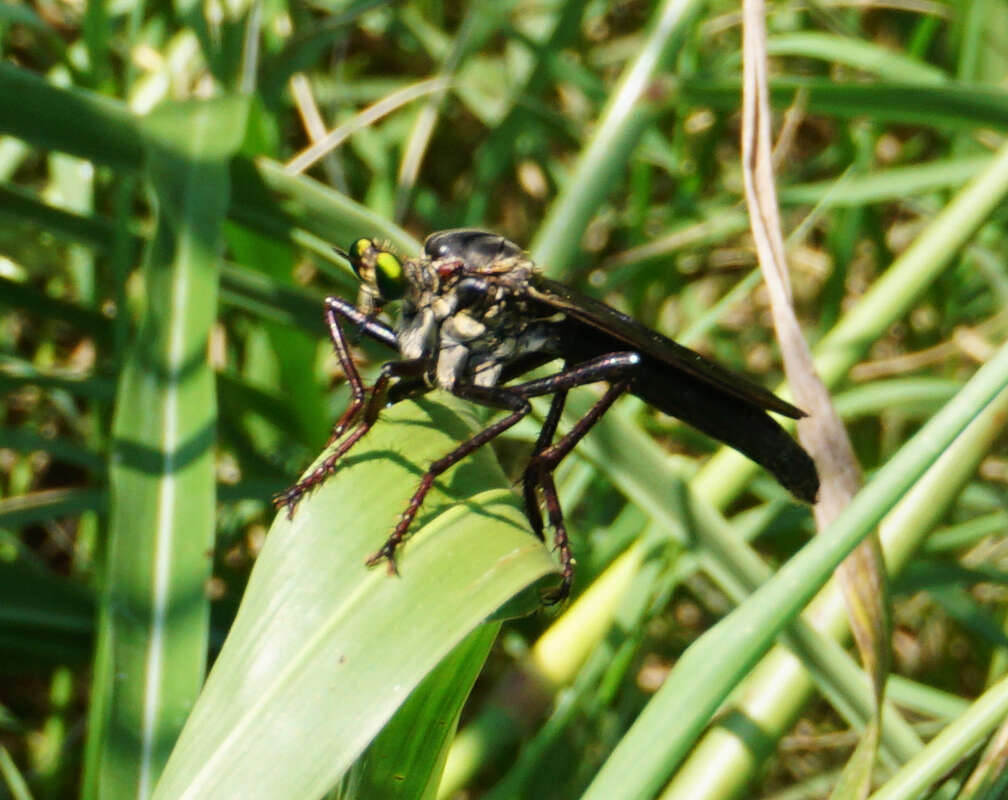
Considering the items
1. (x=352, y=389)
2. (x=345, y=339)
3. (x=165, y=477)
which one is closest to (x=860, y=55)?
(x=345, y=339)

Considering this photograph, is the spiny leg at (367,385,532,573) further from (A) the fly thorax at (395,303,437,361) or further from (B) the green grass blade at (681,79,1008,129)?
(B) the green grass blade at (681,79,1008,129)

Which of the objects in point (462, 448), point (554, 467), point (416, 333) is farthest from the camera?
point (416, 333)

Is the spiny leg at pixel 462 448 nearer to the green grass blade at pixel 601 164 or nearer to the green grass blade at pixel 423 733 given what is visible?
the green grass blade at pixel 423 733

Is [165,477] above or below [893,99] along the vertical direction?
below

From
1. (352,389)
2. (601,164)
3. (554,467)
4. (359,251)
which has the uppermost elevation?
(601,164)

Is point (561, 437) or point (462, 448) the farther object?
point (561, 437)

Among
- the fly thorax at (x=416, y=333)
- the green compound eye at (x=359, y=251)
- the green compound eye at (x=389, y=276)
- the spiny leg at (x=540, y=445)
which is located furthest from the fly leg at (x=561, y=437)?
the green compound eye at (x=359, y=251)

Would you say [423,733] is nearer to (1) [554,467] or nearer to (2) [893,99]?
(1) [554,467]
